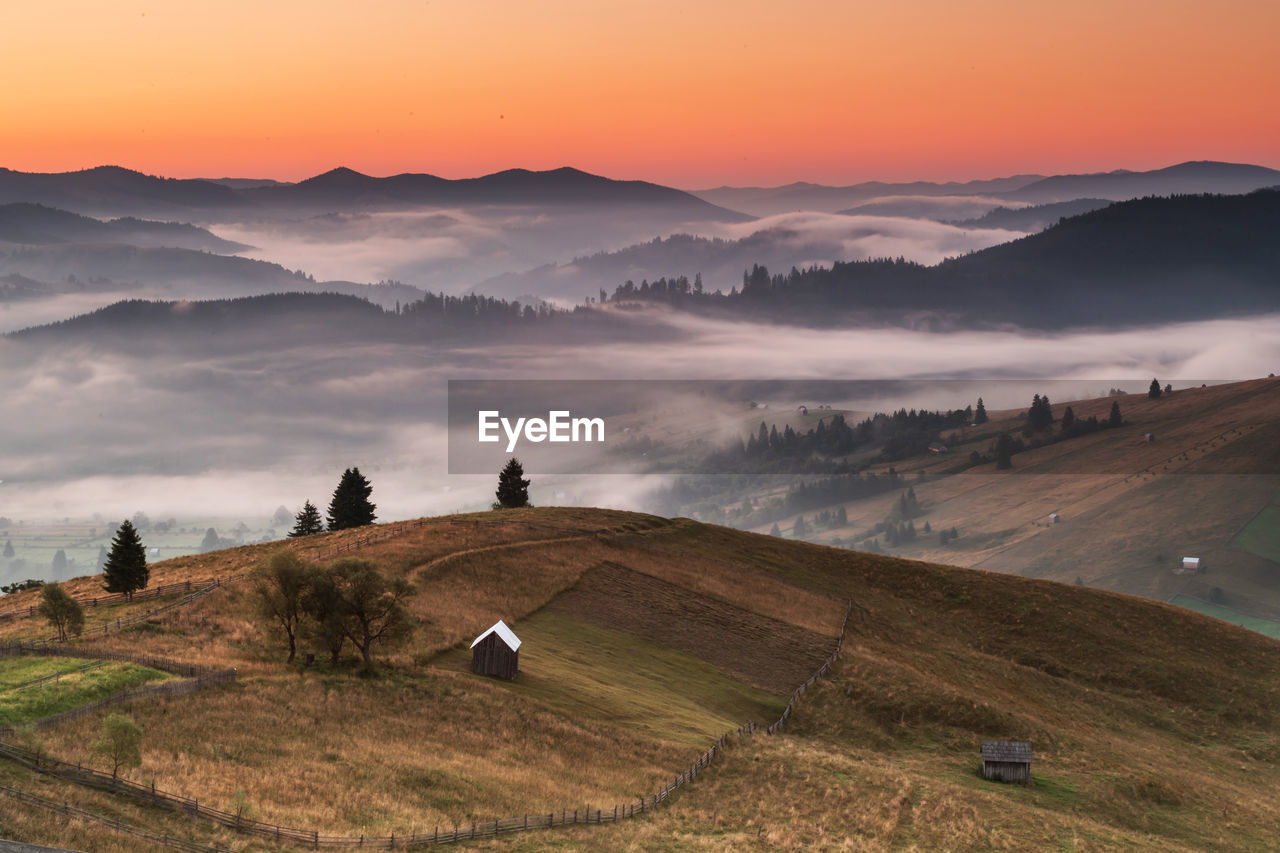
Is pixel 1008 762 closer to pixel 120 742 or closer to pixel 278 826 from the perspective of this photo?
pixel 278 826

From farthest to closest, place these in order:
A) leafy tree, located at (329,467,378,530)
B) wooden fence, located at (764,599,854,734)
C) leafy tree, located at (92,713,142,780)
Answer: leafy tree, located at (329,467,378,530) < wooden fence, located at (764,599,854,734) < leafy tree, located at (92,713,142,780)

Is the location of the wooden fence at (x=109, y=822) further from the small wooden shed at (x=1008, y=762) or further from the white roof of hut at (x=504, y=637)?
the small wooden shed at (x=1008, y=762)

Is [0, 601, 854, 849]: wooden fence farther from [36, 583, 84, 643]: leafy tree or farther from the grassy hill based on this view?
[36, 583, 84, 643]: leafy tree

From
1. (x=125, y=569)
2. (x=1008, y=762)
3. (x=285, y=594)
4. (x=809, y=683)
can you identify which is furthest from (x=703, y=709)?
(x=125, y=569)

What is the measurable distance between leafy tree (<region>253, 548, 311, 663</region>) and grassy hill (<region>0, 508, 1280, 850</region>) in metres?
2.41

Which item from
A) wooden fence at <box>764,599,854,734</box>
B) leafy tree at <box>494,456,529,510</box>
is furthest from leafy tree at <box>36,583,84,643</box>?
leafy tree at <box>494,456,529,510</box>

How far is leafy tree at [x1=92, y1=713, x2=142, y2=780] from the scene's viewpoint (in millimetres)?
38375

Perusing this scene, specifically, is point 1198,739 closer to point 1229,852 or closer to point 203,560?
point 1229,852

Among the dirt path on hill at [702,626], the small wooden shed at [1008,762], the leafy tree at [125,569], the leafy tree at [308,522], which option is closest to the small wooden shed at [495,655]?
the dirt path on hill at [702,626]

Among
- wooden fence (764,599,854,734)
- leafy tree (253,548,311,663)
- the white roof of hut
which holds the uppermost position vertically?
leafy tree (253,548,311,663)

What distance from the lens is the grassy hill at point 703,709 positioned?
146 feet

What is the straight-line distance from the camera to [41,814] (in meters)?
34.2

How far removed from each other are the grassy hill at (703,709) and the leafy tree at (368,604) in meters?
1.78

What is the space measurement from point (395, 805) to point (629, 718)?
20267mm
